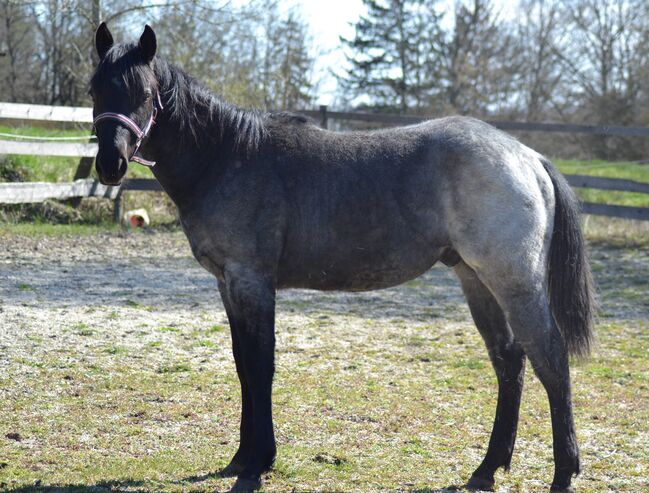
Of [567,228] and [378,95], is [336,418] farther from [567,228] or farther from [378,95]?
[378,95]

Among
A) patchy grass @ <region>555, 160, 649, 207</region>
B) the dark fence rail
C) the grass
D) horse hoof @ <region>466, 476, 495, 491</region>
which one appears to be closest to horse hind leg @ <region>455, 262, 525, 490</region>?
horse hoof @ <region>466, 476, 495, 491</region>

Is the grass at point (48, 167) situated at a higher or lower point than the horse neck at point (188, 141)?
lower

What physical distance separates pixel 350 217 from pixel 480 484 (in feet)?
5.23

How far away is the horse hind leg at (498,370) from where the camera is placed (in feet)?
12.6

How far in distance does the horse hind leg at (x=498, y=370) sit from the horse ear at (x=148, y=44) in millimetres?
2056

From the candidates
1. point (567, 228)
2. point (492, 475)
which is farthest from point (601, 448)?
point (567, 228)

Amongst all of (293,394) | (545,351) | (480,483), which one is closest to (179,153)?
(293,394)

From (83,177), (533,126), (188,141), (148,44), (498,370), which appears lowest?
(498,370)

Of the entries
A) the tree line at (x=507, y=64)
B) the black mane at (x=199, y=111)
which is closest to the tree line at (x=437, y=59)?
the tree line at (x=507, y=64)

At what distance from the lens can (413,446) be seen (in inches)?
167

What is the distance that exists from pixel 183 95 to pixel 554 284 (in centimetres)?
231

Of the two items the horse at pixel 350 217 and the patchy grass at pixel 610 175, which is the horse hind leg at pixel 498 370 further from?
the patchy grass at pixel 610 175

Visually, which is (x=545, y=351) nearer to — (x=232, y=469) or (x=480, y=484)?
(x=480, y=484)

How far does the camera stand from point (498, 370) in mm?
4074
